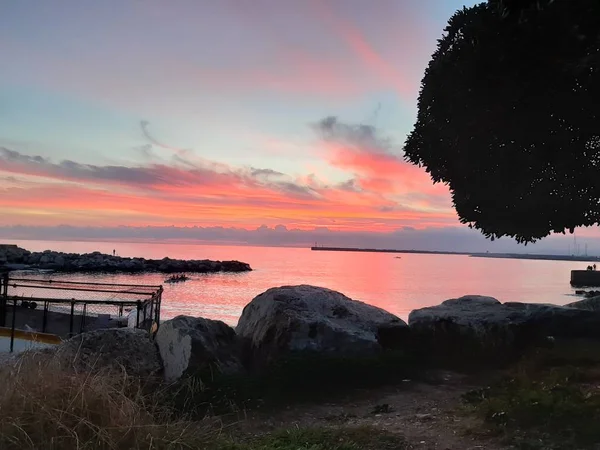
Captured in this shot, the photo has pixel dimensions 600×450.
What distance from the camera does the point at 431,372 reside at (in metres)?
10.8

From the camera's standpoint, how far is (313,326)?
10.8 meters

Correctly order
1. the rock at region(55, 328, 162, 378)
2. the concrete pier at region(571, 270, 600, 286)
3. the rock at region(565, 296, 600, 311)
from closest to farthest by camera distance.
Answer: the rock at region(55, 328, 162, 378) < the rock at region(565, 296, 600, 311) < the concrete pier at region(571, 270, 600, 286)

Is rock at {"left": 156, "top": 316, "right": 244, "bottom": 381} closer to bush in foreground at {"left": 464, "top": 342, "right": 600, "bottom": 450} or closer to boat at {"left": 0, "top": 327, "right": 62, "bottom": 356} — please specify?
bush in foreground at {"left": 464, "top": 342, "right": 600, "bottom": 450}

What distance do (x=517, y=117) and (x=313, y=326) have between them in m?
5.39

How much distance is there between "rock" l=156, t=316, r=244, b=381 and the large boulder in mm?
4225

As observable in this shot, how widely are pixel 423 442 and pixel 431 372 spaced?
4442 millimetres

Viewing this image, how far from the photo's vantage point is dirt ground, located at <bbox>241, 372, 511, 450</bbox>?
6617 millimetres

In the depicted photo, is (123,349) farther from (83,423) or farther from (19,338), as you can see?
(19,338)

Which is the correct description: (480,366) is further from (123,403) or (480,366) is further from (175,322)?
(123,403)

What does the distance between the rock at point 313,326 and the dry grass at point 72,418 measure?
183 inches

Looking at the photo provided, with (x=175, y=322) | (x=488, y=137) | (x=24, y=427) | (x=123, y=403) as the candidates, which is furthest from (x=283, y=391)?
(x=488, y=137)

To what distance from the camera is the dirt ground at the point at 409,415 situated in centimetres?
662

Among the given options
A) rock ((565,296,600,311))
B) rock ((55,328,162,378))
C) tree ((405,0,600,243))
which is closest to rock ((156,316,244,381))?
rock ((55,328,162,378))

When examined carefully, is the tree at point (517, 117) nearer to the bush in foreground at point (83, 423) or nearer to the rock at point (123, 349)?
the bush in foreground at point (83, 423)
